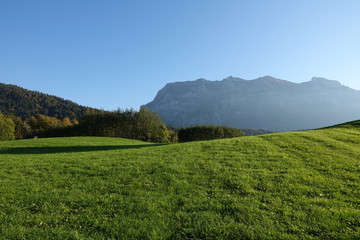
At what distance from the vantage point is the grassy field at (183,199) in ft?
28.3

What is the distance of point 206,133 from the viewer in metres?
96.3

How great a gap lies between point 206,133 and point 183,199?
282 ft

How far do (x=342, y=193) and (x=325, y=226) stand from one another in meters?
5.09

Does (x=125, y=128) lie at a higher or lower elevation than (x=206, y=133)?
higher

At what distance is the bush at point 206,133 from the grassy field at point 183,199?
248ft

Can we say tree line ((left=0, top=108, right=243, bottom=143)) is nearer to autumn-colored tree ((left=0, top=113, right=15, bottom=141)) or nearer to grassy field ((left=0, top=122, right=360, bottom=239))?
autumn-colored tree ((left=0, top=113, right=15, bottom=141))

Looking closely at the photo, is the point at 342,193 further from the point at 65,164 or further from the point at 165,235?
the point at 65,164

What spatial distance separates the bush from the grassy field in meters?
75.6

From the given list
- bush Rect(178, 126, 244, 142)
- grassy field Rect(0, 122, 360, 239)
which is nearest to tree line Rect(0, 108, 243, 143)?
bush Rect(178, 126, 244, 142)

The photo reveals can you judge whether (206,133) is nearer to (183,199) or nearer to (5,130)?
(183,199)

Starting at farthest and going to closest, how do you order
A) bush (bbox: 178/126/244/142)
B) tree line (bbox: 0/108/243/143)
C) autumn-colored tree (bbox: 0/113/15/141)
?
1. bush (bbox: 178/126/244/142)
2. autumn-colored tree (bbox: 0/113/15/141)
3. tree line (bbox: 0/108/243/143)

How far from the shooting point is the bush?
3755 inches

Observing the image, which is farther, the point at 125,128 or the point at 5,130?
the point at 5,130

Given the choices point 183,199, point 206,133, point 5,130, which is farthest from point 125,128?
point 183,199
